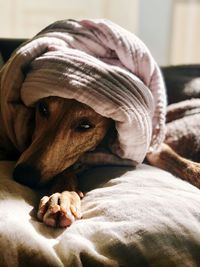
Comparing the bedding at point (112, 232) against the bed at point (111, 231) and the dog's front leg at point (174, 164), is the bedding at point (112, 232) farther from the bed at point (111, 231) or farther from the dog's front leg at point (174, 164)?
the dog's front leg at point (174, 164)

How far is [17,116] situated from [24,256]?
0.54m

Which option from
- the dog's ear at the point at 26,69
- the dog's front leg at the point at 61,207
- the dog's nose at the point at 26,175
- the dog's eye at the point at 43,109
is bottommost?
the dog's nose at the point at 26,175

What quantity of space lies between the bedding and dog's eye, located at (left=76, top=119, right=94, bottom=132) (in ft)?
0.74

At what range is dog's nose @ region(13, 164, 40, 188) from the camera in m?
1.07

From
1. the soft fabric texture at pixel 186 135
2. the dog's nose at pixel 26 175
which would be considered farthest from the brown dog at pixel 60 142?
the soft fabric texture at pixel 186 135

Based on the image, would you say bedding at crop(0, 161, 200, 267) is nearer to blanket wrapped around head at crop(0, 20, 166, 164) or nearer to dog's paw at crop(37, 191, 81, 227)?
dog's paw at crop(37, 191, 81, 227)

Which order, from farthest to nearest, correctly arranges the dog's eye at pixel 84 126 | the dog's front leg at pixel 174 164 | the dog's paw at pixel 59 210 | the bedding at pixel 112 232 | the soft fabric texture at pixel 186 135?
the soft fabric texture at pixel 186 135 < the dog's front leg at pixel 174 164 < the dog's eye at pixel 84 126 < the dog's paw at pixel 59 210 < the bedding at pixel 112 232

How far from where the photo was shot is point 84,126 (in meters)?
1.19

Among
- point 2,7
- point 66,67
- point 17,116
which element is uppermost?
point 66,67

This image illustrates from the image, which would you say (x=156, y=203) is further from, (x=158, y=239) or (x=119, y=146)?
(x=119, y=146)

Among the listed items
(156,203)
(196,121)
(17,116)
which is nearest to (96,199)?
(156,203)

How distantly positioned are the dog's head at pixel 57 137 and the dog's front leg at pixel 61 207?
62mm

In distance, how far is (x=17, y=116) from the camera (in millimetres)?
1237

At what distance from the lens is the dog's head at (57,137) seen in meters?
1.09
